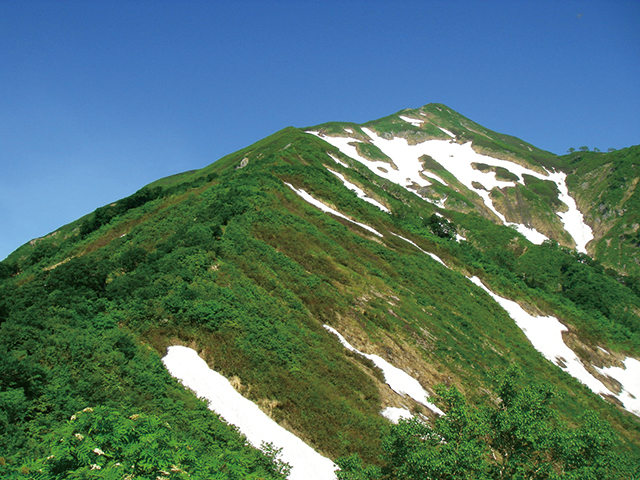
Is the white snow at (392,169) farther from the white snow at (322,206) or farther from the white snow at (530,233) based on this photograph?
the white snow at (322,206)

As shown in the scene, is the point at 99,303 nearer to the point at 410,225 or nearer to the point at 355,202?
the point at 355,202

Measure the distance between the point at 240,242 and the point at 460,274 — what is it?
30.3 meters

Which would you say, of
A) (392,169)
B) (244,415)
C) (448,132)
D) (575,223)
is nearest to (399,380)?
(244,415)

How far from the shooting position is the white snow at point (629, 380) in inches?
1706

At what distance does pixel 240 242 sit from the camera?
2888cm

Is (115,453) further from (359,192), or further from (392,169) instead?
(392,169)

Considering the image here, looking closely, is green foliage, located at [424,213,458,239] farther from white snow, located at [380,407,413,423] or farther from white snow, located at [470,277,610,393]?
white snow, located at [380,407,413,423]

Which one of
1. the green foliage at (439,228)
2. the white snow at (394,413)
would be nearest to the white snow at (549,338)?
the green foliage at (439,228)

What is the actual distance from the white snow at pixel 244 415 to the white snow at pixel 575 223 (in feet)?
398

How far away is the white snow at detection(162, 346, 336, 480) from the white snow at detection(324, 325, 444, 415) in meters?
7.94

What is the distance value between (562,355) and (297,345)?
37.4 metres

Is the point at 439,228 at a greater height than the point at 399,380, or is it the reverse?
the point at 439,228

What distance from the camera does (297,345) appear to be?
21.3 meters

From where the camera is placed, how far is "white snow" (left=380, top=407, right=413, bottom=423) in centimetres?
1997
